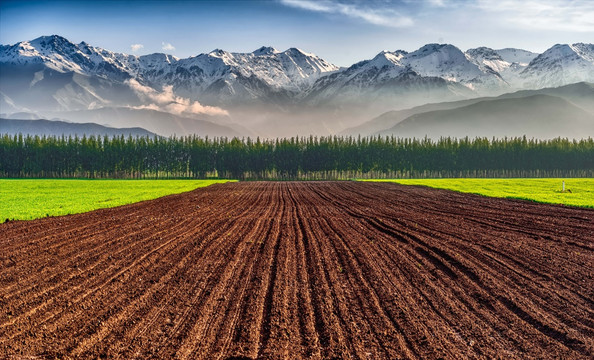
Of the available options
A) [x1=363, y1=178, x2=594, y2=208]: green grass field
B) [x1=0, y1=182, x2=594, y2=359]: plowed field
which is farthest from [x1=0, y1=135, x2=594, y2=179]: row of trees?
[x1=0, y1=182, x2=594, y2=359]: plowed field

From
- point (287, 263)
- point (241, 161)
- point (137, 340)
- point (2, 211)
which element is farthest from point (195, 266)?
point (241, 161)

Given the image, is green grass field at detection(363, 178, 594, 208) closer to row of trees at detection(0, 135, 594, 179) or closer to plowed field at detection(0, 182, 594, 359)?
plowed field at detection(0, 182, 594, 359)

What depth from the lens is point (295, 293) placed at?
10234mm

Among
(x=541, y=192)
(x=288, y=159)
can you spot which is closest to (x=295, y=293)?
(x=541, y=192)

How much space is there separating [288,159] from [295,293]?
12440 centimetres

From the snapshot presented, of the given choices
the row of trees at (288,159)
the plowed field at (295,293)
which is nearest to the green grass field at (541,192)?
the plowed field at (295,293)

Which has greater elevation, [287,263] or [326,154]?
[326,154]

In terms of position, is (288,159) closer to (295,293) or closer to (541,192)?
(541,192)

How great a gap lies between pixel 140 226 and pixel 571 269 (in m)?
17.9

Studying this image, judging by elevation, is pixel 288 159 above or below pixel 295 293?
above

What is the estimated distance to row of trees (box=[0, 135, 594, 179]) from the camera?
12550 centimetres

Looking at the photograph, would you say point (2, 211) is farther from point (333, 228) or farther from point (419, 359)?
point (419, 359)

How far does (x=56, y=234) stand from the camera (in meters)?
18.0

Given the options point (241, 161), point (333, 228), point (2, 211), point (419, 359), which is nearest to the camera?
point (419, 359)
